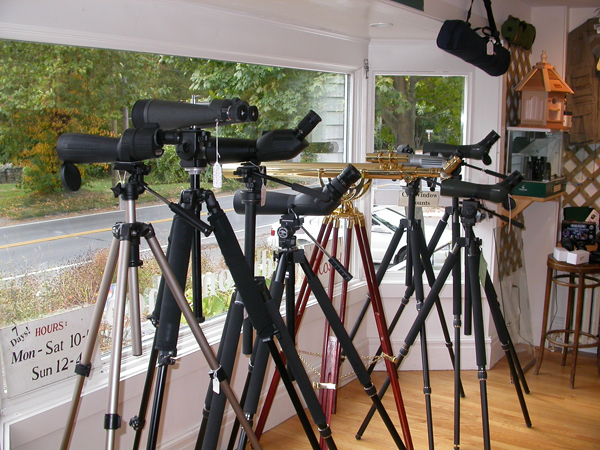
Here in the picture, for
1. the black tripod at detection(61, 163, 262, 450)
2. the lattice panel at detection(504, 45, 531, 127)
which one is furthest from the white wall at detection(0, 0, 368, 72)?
the lattice panel at detection(504, 45, 531, 127)

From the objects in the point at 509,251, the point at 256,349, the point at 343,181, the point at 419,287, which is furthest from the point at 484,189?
the point at 509,251

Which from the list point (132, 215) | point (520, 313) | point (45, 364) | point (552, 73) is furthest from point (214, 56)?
point (520, 313)

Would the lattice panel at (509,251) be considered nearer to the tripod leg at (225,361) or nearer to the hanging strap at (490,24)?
the hanging strap at (490,24)

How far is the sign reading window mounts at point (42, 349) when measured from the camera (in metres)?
1.53

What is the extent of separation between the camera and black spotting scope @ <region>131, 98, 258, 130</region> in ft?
3.84

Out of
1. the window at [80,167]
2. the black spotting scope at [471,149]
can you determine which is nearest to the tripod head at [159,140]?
the window at [80,167]

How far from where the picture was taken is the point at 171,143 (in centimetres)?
124

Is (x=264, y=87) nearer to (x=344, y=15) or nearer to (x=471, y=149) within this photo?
(x=344, y=15)

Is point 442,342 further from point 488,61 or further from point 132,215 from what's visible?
point 132,215

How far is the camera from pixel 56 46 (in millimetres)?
1606

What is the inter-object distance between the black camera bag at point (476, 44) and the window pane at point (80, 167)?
96 centimetres

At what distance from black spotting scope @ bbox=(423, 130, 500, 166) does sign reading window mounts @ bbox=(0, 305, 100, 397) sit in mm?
1515

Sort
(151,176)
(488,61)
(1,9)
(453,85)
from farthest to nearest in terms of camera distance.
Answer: (453,85)
(488,61)
(151,176)
(1,9)

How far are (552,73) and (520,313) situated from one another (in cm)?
135
